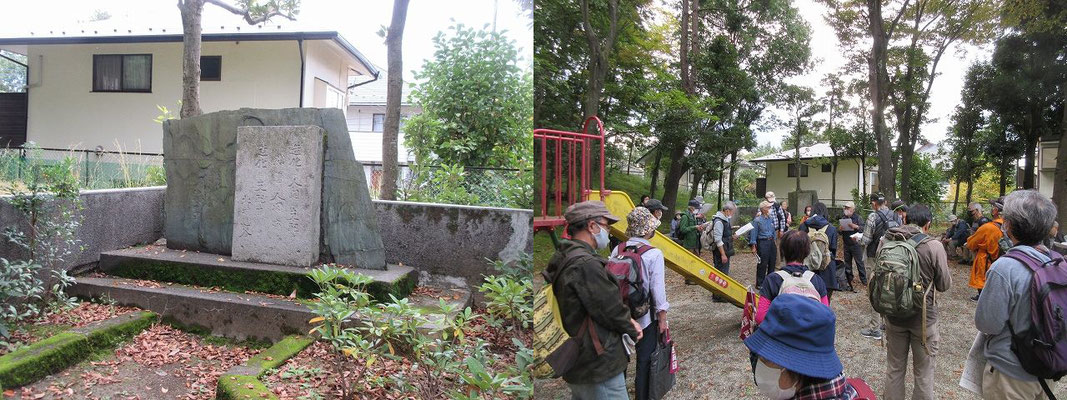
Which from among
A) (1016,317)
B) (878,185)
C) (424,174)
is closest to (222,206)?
(424,174)

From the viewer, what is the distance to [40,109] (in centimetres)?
285

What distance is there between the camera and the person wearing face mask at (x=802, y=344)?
5.30 feet

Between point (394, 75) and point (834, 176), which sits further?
point (834, 176)

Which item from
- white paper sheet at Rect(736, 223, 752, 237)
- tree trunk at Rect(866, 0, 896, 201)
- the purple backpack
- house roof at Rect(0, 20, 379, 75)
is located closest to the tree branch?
house roof at Rect(0, 20, 379, 75)

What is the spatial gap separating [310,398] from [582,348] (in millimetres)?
1159

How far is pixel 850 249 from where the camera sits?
14.5ft

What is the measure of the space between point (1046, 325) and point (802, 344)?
5.61ft

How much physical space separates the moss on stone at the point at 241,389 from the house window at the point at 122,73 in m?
1.49

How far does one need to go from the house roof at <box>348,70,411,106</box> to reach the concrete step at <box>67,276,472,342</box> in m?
1.01

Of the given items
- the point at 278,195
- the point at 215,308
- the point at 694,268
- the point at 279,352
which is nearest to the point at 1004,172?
the point at 694,268

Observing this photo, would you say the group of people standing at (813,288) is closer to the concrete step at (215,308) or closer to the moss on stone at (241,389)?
the concrete step at (215,308)

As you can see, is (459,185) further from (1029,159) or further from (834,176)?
(1029,159)

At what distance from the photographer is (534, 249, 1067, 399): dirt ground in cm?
380

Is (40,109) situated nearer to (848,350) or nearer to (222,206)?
(222,206)
